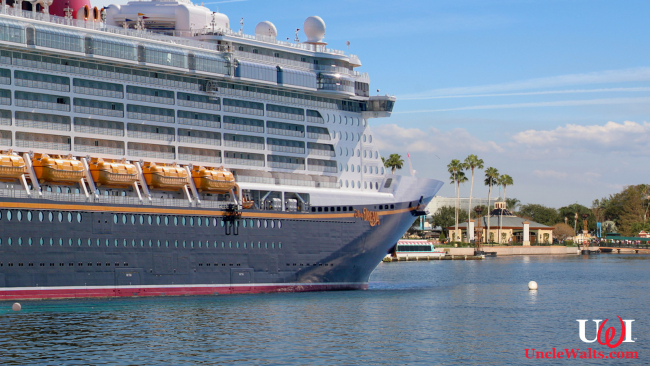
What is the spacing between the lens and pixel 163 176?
48.0m

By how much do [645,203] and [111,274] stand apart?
17121cm

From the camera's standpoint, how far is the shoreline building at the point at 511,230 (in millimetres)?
159875

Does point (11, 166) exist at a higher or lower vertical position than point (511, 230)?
higher

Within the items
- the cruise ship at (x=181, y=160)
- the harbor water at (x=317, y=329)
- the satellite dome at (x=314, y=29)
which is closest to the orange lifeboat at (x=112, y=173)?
the cruise ship at (x=181, y=160)

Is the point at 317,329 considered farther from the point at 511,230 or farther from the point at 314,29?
the point at 511,230

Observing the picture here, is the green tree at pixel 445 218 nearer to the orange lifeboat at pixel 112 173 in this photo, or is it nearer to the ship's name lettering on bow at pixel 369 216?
the ship's name lettering on bow at pixel 369 216

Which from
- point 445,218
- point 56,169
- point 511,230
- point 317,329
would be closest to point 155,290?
point 56,169

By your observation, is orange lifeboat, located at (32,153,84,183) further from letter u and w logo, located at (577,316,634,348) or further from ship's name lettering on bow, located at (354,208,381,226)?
letter u and w logo, located at (577,316,634,348)

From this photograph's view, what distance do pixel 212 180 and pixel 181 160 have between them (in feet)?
8.20

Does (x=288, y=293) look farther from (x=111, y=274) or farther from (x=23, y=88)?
(x=23, y=88)

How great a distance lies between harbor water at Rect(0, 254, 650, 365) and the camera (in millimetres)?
30125

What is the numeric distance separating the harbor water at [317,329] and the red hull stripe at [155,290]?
0.50m

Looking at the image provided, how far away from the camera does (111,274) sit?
147 ft

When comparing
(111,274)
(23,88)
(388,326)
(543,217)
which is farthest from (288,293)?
(543,217)
